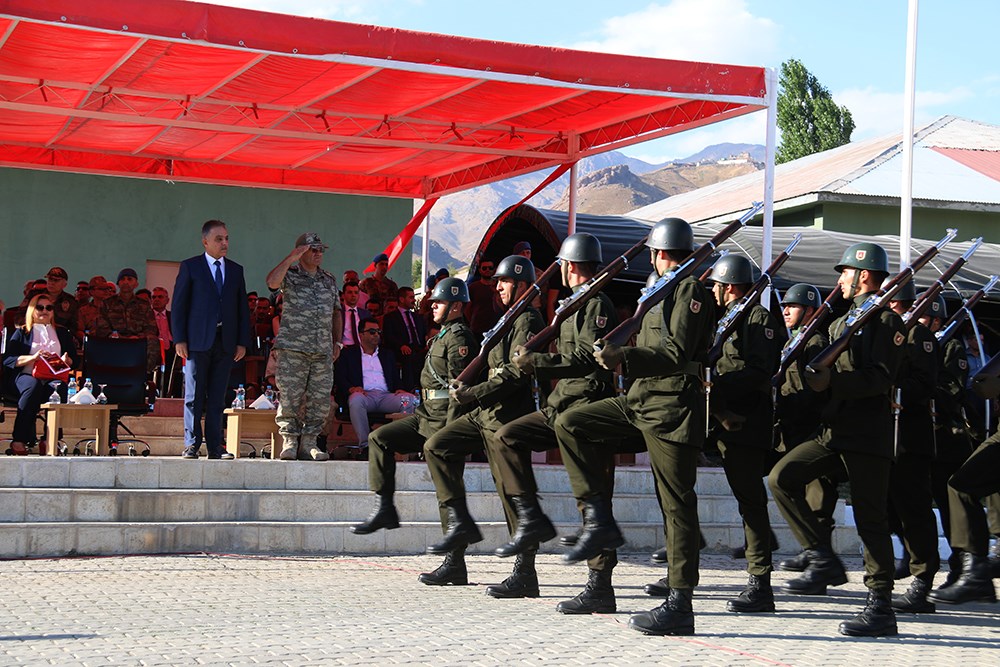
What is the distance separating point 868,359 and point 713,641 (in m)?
1.91

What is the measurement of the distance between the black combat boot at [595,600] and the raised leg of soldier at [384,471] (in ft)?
5.74

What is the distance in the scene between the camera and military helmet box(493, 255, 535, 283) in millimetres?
8594

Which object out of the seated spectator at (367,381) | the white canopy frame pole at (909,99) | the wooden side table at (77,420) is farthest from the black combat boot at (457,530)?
the white canopy frame pole at (909,99)

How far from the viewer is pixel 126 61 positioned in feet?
41.8

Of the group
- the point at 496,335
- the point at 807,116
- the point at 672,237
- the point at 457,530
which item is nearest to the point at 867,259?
the point at 672,237

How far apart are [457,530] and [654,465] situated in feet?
6.22

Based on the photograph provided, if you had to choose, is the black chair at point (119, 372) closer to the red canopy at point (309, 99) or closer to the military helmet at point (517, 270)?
the red canopy at point (309, 99)

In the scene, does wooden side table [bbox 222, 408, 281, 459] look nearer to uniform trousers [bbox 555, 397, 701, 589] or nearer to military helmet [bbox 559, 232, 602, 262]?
military helmet [bbox 559, 232, 602, 262]

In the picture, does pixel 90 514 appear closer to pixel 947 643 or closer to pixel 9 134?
pixel 947 643

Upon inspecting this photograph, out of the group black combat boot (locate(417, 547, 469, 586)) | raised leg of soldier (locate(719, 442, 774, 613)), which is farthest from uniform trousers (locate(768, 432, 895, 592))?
black combat boot (locate(417, 547, 469, 586))

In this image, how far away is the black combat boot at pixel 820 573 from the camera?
8.17 metres

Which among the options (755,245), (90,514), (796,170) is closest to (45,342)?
(90,514)

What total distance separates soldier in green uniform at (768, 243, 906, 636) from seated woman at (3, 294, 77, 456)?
717 centimetres

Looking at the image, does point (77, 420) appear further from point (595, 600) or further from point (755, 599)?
point (755, 599)
